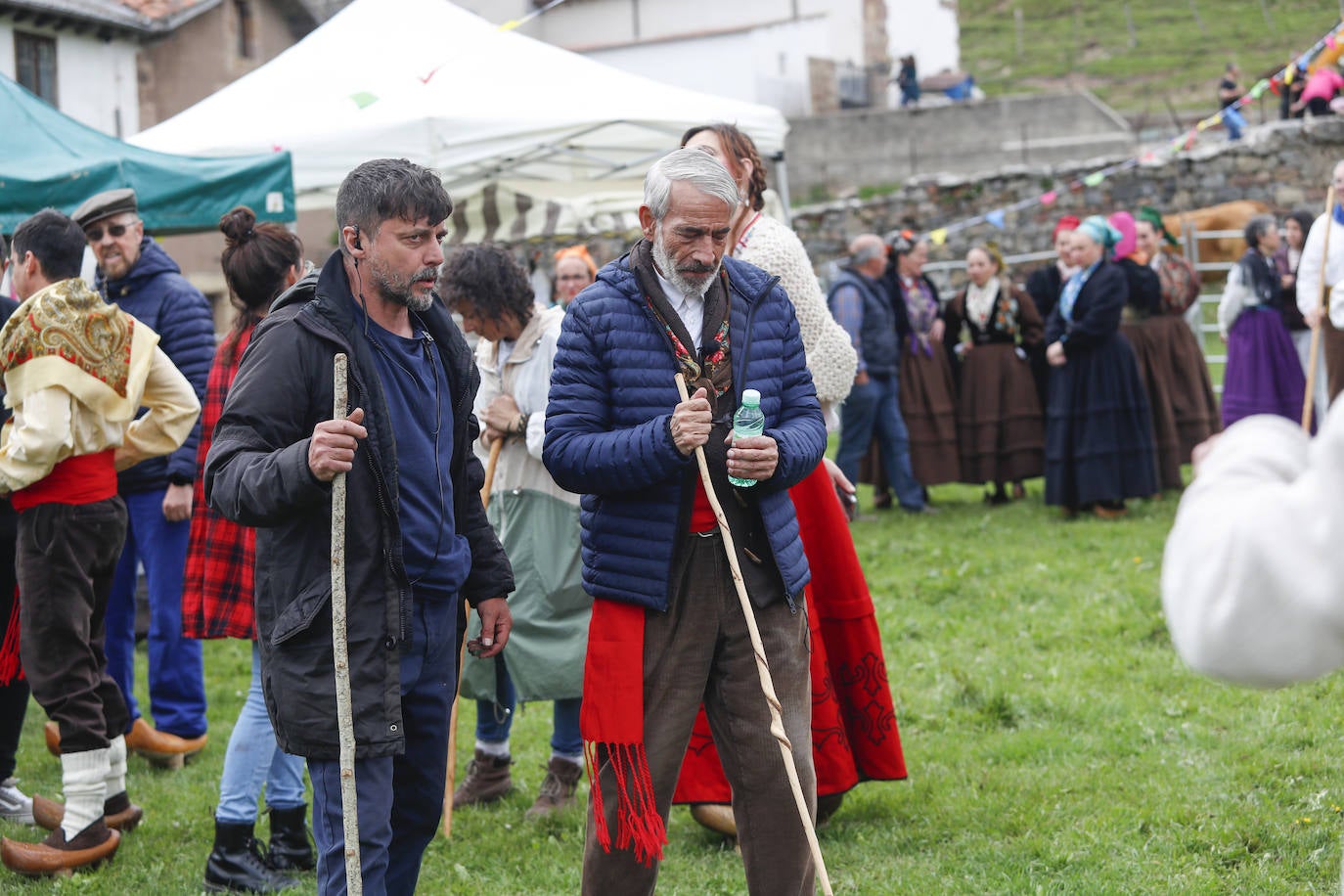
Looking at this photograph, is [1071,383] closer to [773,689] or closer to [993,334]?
[993,334]

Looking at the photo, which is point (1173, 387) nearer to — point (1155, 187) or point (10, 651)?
point (10, 651)

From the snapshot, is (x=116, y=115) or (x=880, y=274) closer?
(x=880, y=274)

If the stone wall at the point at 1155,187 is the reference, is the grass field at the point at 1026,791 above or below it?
below

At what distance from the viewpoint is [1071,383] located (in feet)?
32.9

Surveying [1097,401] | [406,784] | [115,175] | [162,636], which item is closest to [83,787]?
[162,636]

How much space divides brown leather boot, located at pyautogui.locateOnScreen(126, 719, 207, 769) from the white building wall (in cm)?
1987

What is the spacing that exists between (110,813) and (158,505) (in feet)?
4.49

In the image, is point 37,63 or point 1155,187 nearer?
point 1155,187

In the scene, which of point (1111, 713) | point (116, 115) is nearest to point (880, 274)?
point (1111, 713)

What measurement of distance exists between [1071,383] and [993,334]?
993mm

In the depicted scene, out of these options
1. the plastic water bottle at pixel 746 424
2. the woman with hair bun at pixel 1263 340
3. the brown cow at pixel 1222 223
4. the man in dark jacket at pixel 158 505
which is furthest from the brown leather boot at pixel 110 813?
the brown cow at pixel 1222 223

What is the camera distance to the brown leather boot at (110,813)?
4.91m

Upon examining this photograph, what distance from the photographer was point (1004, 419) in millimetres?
10852

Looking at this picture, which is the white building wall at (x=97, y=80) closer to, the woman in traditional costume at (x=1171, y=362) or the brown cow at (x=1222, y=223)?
the brown cow at (x=1222, y=223)
